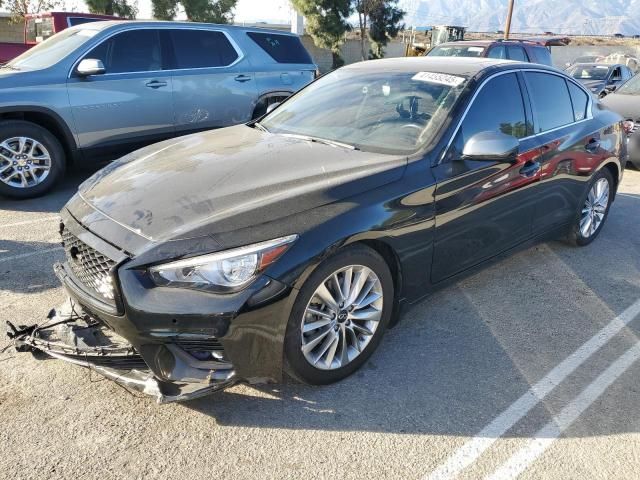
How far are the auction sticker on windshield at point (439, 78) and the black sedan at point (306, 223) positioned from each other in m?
0.01

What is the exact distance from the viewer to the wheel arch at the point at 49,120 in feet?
18.6

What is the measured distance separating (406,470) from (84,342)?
5.56 feet

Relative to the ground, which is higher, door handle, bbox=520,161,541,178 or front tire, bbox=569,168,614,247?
door handle, bbox=520,161,541,178

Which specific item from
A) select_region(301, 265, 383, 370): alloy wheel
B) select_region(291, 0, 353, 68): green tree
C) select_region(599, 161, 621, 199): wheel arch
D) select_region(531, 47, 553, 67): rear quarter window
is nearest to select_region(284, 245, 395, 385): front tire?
select_region(301, 265, 383, 370): alloy wheel

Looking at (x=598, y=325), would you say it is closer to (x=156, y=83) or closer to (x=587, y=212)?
(x=587, y=212)

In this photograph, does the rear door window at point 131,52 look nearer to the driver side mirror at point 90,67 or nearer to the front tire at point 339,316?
the driver side mirror at point 90,67

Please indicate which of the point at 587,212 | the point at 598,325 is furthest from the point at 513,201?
the point at 587,212

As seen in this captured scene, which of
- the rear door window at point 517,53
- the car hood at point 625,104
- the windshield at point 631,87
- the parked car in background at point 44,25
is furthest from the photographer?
the rear door window at point 517,53

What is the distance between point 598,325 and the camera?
373 centimetres

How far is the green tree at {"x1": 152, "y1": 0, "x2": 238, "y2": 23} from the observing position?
82.6 feet

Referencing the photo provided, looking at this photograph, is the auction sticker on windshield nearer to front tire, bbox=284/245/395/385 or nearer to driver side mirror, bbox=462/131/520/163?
driver side mirror, bbox=462/131/520/163

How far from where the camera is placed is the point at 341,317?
9.46 ft

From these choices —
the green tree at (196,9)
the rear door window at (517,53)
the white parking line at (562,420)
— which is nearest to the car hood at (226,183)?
the white parking line at (562,420)

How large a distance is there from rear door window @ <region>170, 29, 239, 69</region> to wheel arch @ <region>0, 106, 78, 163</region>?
160 centimetres
